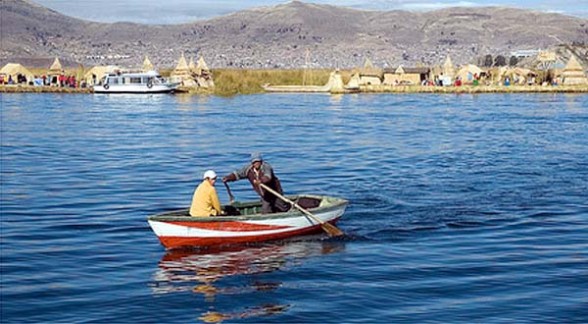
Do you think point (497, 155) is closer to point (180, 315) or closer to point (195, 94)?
point (180, 315)

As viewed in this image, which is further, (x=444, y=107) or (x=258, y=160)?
(x=444, y=107)

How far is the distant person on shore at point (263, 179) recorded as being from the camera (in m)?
18.3

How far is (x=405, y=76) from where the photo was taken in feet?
287

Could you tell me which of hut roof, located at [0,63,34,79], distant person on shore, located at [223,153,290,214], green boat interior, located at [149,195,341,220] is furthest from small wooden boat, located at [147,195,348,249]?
hut roof, located at [0,63,34,79]

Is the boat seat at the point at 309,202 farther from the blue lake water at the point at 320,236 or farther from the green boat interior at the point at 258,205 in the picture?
the blue lake water at the point at 320,236

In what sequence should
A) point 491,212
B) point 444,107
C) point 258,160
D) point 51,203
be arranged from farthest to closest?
1. point 444,107
2. point 51,203
3. point 491,212
4. point 258,160

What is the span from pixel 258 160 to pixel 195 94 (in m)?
64.3

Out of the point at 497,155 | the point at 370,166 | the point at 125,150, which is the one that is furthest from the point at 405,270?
the point at 125,150

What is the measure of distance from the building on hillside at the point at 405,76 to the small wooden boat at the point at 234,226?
223 feet

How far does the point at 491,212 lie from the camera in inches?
854

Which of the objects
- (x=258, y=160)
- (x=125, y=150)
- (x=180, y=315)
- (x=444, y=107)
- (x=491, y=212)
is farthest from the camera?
(x=444, y=107)

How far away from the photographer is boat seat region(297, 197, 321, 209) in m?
19.6

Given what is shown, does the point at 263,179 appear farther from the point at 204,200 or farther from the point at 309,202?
the point at 309,202

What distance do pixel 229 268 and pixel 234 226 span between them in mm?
Result: 1491
